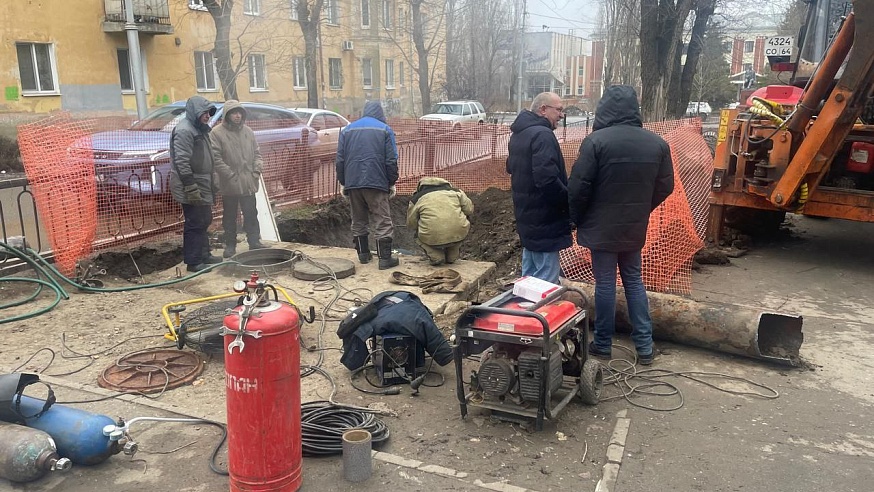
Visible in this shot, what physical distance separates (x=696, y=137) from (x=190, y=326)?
9939 mm

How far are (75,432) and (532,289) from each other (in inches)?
103

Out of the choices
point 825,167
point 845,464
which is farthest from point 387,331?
point 825,167

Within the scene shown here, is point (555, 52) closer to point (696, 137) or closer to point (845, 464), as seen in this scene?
point (696, 137)

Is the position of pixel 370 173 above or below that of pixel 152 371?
above

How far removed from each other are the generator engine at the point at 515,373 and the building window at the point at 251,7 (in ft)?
90.4

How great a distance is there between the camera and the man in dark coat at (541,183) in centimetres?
518

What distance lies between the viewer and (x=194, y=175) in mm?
6949

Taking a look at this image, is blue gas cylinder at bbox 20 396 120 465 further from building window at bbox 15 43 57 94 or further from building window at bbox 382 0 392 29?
building window at bbox 382 0 392 29

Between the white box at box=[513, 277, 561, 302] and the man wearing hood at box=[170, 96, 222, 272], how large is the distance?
165 inches

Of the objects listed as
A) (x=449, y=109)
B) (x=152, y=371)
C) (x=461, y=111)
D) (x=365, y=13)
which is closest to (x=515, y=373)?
(x=152, y=371)

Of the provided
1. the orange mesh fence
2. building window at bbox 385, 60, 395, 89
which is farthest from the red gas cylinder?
building window at bbox 385, 60, 395, 89

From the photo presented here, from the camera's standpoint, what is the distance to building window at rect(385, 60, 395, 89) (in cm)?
4194

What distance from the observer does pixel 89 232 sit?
712 centimetres

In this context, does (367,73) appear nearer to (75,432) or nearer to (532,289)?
(532,289)
